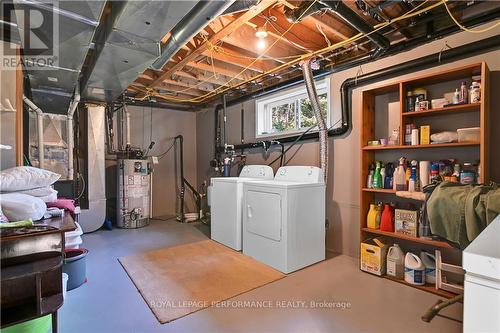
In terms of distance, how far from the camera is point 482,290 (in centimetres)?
69

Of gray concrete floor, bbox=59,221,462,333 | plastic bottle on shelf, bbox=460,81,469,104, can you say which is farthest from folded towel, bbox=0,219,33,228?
plastic bottle on shelf, bbox=460,81,469,104

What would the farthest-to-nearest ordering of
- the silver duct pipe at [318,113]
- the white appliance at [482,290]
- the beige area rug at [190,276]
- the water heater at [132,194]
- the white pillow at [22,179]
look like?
the water heater at [132,194] → the silver duct pipe at [318,113] → the beige area rug at [190,276] → the white pillow at [22,179] → the white appliance at [482,290]

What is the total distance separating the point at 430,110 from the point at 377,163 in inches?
27.1

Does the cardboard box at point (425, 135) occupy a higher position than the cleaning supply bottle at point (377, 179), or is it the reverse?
the cardboard box at point (425, 135)

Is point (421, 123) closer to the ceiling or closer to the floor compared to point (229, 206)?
closer to the ceiling

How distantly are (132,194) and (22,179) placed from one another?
302 cm

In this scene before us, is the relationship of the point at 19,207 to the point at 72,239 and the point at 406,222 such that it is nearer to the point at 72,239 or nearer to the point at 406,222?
the point at 72,239

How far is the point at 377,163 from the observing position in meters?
2.69

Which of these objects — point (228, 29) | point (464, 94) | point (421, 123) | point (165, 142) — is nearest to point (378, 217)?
point (421, 123)

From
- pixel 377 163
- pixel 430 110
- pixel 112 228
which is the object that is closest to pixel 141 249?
pixel 112 228

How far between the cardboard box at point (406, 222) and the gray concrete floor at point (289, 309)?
50 cm

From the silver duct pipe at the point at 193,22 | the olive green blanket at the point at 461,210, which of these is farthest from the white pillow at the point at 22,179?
the olive green blanket at the point at 461,210

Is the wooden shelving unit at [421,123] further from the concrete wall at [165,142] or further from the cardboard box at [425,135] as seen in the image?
the concrete wall at [165,142]

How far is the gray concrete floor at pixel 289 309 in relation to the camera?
174cm
